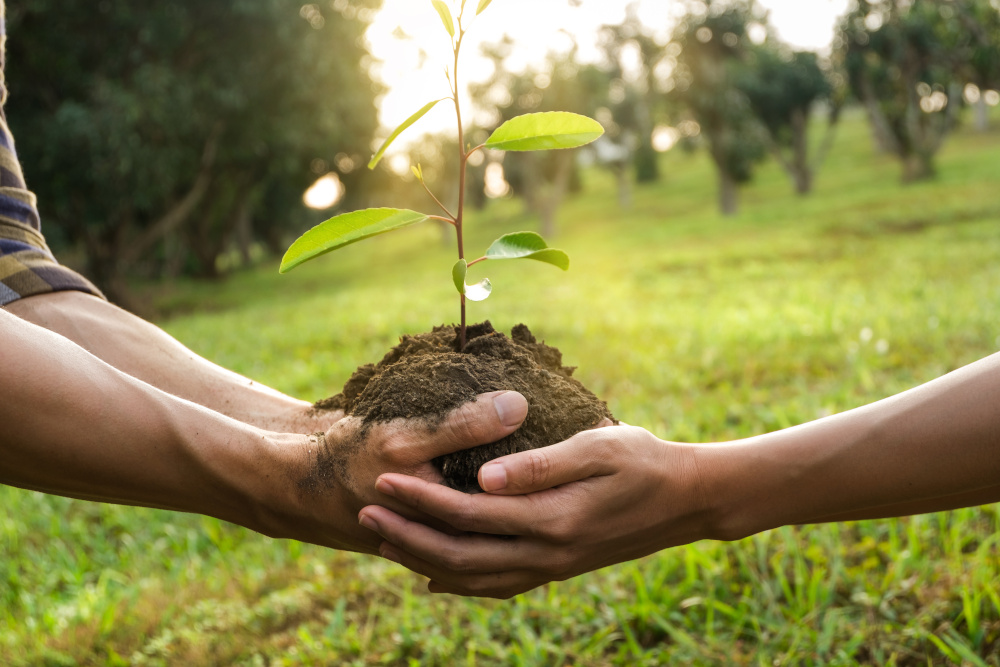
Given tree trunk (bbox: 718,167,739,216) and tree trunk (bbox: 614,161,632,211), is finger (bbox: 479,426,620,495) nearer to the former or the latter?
tree trunk (bbox: 718,167,739,216)

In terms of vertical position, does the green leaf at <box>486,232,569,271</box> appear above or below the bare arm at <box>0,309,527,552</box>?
above

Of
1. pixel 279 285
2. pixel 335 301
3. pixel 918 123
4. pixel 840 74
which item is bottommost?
pixel 335 301

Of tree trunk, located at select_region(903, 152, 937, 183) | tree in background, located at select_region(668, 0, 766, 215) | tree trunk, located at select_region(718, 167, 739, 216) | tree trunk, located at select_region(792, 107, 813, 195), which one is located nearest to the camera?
tree trunk, located at select_region(903, 152, 937, 183)

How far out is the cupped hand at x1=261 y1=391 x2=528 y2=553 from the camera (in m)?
1.20

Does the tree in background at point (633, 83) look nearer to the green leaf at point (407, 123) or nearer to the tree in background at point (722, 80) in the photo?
the tree in background at point (722, 80)

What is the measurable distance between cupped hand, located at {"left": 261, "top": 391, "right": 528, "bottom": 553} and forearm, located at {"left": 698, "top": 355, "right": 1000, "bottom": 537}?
45 cm

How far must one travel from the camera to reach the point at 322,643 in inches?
84.0

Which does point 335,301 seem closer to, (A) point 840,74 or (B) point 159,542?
(B) point 159,542

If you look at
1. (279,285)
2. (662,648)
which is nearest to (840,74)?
(279,285)

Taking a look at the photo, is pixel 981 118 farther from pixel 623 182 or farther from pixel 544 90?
pixel 544 90

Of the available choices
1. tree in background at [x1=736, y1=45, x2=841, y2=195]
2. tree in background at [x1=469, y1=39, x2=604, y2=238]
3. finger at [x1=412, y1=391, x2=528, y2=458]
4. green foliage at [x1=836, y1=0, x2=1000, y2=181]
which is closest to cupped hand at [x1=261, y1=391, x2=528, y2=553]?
finger at [x1=412, y1=391, x2=528, y2=458]

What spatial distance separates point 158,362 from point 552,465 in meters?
0.97

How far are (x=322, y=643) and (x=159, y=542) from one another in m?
1.36

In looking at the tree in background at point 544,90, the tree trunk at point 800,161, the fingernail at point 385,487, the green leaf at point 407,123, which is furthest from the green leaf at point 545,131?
the tree trunk at point 800,161
